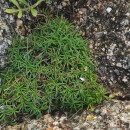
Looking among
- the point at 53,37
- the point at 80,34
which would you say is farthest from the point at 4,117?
the point at 80,34

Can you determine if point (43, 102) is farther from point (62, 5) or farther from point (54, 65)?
point (62, 5)

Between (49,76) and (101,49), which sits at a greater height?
(101,49)

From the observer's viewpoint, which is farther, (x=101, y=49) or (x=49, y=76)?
(x=101, y=49)
